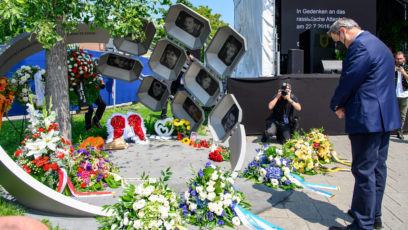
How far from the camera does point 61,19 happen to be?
5340 mm

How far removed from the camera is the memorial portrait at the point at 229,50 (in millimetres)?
6067

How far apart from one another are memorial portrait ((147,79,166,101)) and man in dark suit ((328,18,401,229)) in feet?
16.5

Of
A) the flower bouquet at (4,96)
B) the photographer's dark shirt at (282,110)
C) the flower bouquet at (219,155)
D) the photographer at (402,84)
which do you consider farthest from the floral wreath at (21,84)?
the photographer at (402,84)

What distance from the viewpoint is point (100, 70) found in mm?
6969

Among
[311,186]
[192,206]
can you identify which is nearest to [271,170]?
[311,186]

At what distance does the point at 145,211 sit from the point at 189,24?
15.2 feet

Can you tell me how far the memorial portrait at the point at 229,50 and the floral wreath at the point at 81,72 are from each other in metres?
2.90

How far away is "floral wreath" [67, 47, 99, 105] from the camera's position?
6.53 meters

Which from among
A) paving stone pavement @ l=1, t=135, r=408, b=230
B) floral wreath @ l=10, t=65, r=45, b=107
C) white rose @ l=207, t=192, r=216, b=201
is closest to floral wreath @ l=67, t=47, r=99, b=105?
floral wreath @ l=10, t=65, r=45, b=107

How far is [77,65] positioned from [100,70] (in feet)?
1.78

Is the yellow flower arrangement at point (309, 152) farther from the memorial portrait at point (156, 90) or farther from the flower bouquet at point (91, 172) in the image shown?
the memorial portrait at point (156, 90)

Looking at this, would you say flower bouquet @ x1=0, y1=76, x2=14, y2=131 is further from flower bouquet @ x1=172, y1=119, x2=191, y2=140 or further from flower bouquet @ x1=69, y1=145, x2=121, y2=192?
flower bouquet @ x1=172, y1=119, x2=191, y2=140

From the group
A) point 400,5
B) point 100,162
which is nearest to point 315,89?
point 100,162

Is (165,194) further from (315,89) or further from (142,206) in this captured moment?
(315,89)
